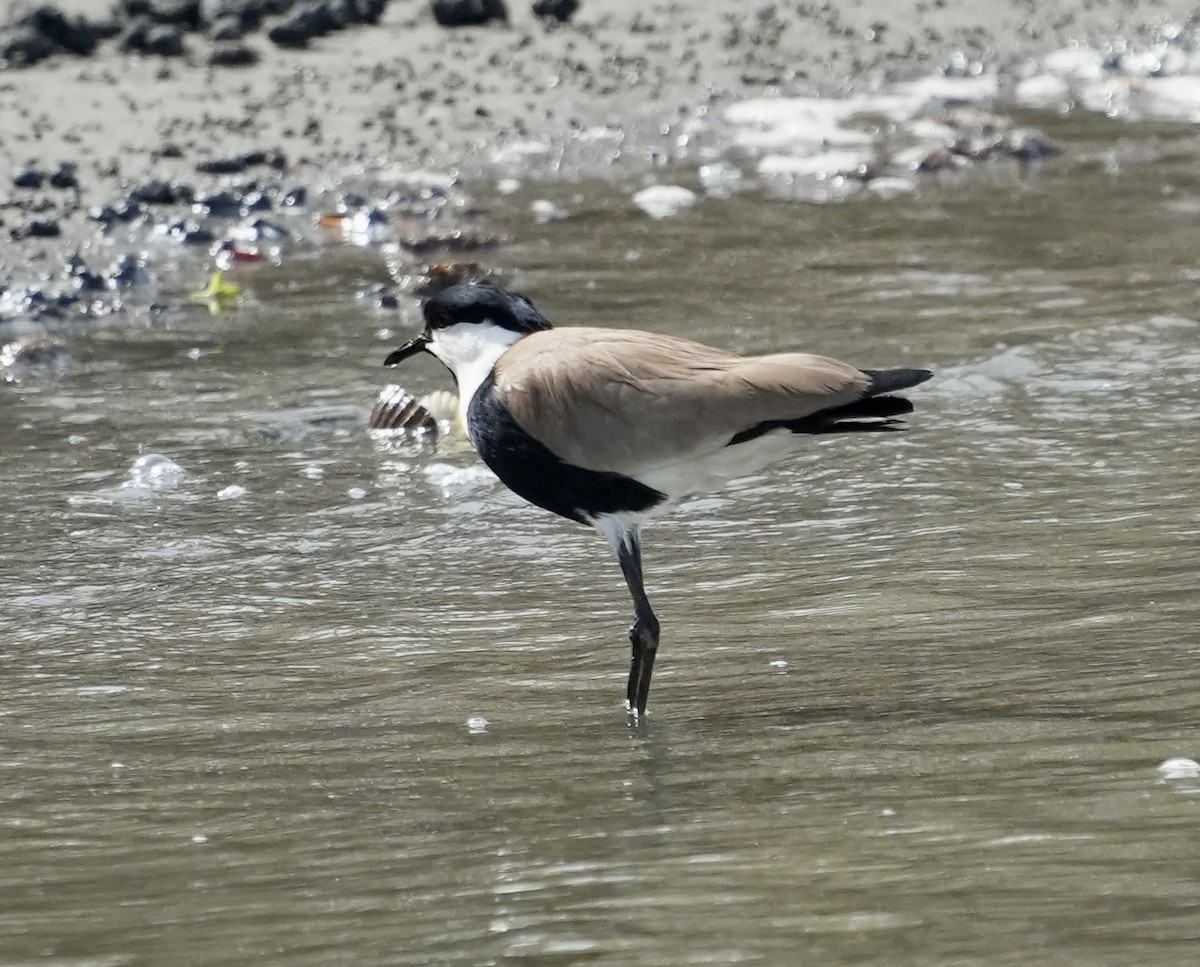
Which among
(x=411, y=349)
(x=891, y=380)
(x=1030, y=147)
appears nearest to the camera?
(x=891, y=380)

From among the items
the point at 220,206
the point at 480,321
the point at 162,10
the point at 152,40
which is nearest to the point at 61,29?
the point at 152,40

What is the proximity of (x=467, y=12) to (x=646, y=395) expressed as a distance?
840 cm

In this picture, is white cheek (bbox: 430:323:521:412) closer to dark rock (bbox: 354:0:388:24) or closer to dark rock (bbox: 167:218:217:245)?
dark rock (bbox: 167:218:217:245)

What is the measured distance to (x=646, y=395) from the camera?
458 centimetres

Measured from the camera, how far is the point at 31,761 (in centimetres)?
419

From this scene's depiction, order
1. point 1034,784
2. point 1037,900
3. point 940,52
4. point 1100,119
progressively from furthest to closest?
point 940,52, point 1100,119, point 1034,784, point 1037,900

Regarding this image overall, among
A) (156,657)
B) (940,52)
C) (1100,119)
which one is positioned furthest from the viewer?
(940,52)

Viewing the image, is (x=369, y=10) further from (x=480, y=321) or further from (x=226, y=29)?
(x=480, y=321)

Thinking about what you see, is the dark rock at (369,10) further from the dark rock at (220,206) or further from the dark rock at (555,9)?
the dark rock at (220,206)

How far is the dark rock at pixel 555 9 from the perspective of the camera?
1284cm

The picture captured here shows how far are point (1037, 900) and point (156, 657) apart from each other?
7.76ft

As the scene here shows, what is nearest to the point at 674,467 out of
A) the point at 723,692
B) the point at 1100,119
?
the point at 723,692

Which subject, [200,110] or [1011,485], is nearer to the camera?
[1011,485]

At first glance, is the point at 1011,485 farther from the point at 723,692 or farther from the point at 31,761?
the point at 31,761
